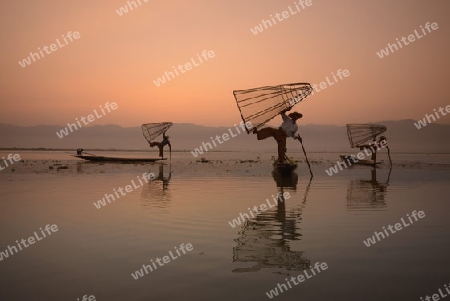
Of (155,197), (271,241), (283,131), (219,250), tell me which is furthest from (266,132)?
(219,250)

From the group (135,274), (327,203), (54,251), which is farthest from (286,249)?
(327,203)

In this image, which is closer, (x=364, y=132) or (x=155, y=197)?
(x=155, y=197)

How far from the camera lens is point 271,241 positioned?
8.79 metres

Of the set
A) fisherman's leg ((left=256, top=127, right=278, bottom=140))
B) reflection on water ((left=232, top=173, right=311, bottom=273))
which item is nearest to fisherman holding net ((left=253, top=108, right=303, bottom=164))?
fisherman's leg ((left=256, top=127, right=278, bottom=140))

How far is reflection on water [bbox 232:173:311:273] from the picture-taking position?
7.02 m

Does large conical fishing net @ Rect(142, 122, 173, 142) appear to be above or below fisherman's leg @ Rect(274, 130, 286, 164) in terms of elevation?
above

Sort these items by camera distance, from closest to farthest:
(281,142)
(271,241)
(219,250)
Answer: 1. (219,250)
2. (271,241)
3. (281,142)

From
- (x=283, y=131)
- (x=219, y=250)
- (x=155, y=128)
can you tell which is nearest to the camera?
(x=219, y=250)

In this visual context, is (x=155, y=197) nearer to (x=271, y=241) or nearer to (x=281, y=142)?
(x=271, y=241)

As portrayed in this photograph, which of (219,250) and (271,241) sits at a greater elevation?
(219,250)

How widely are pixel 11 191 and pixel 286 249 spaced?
15134 millimetres

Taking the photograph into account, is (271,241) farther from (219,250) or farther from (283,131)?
(283,131)

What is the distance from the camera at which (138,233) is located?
9500 millimetres

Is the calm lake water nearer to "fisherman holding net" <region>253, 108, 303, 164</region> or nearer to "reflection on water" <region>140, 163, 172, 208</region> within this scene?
"reflection on water" <region>140, 163, 172, 208</region>
